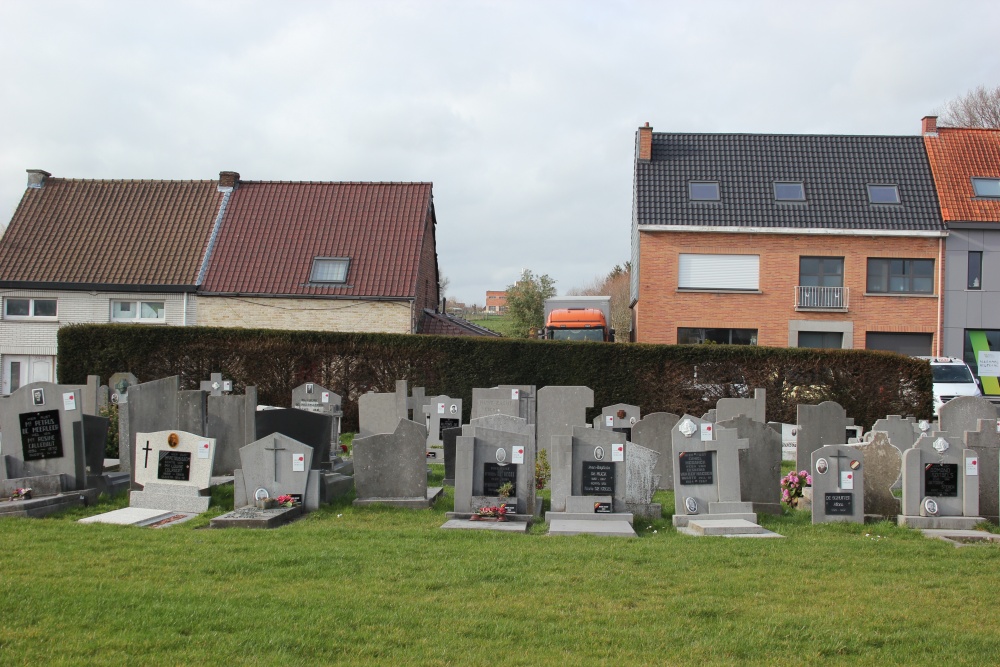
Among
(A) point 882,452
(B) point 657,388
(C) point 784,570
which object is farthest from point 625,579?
(B) point 657,388

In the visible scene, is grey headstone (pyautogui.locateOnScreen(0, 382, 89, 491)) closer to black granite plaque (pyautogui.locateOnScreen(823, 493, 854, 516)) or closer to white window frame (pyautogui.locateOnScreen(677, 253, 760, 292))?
black granite plaque (pyautogui.locateOnScreen(823, 493, 854, 516))

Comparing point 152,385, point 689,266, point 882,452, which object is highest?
point 689,266

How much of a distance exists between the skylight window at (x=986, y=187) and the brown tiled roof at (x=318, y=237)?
1859cm

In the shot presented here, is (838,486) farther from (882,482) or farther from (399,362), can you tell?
(399,362)

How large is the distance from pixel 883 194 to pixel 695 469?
23.1 m

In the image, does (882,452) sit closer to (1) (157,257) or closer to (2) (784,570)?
(2) (784,570)

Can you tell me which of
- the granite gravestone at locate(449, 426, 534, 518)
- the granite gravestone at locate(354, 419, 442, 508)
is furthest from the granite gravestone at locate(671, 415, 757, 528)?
the granite gravestone at locate(354, 419, 442, 508)

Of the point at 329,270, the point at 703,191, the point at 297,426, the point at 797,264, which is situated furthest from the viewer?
the point at 703,191

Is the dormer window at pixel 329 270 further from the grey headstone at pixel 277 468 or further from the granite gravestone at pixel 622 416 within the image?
the grey headstone at pixel 277 468

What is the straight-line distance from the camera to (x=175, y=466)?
34.4ft

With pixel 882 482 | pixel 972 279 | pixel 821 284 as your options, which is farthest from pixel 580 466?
pixel 972 279

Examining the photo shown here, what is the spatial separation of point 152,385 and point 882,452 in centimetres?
942

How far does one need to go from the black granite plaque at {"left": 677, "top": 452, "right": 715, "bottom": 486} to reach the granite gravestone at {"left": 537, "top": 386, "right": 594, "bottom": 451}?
4046 mm

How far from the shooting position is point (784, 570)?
7156mm
